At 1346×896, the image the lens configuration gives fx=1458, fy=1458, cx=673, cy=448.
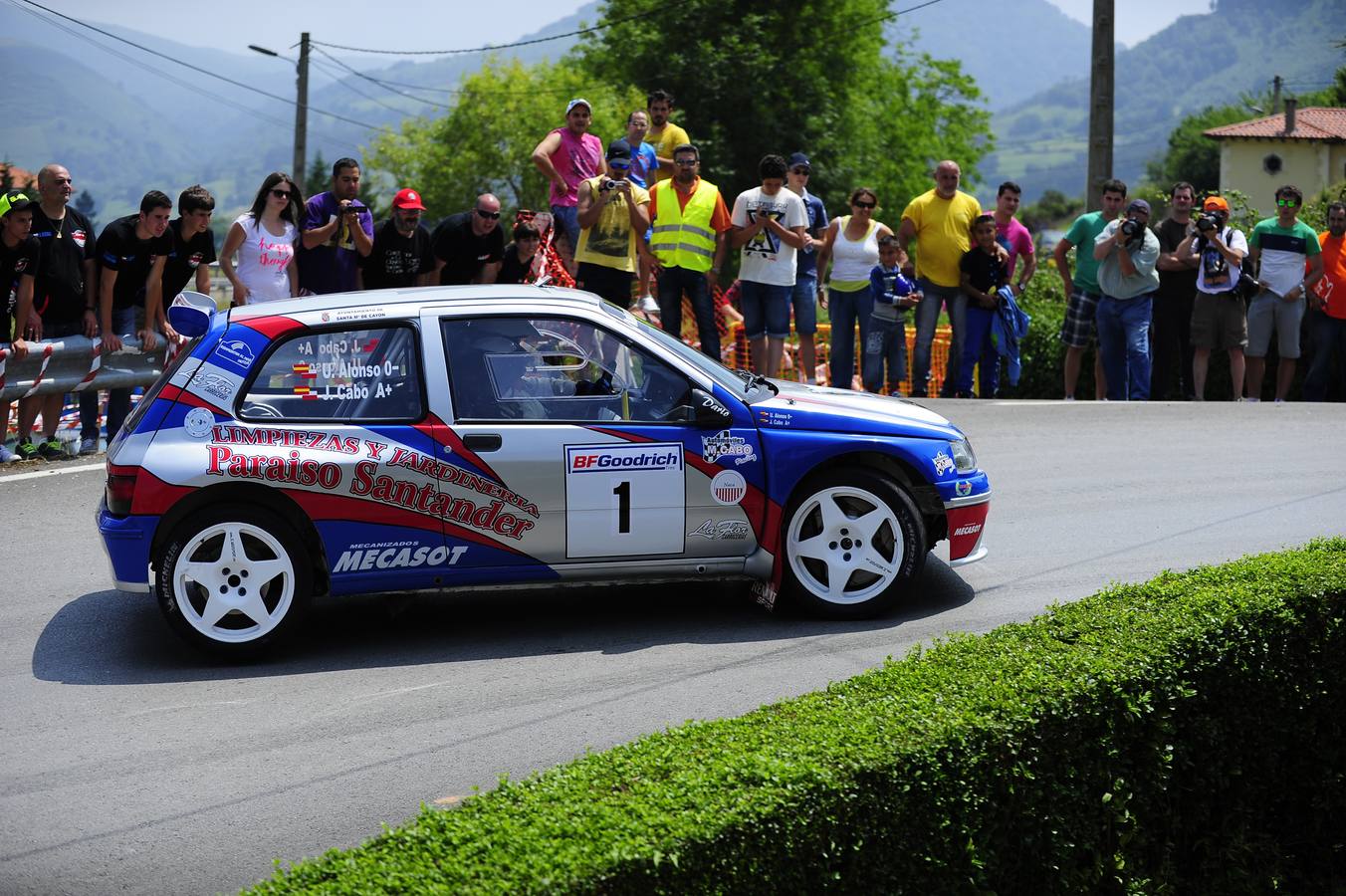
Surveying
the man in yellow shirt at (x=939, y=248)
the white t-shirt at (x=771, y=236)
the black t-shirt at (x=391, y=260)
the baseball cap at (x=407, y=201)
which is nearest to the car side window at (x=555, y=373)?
the baseball cap at (x=407, y=201)

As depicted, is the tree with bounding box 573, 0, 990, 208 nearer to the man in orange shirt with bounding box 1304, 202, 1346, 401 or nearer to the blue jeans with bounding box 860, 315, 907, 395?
the man in orange shirt with bounding box 1304, 202, 1346, 401

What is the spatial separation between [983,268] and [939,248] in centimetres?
45

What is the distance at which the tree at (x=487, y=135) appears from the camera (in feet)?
296

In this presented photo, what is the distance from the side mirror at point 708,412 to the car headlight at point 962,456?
126 cm

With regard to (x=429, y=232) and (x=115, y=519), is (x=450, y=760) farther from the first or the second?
(x=429, y=232)

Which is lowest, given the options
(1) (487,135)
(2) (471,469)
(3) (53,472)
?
(3) (53,472)

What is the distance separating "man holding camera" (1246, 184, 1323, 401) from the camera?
46.8ft

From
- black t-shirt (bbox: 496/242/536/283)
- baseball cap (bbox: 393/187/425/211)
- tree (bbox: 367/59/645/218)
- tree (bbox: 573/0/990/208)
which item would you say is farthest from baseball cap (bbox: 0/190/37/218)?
tree (bbox: 367/59/645/218)

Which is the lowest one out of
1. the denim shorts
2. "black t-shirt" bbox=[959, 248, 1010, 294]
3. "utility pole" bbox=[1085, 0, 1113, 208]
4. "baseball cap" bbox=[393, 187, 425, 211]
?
the denim shorts

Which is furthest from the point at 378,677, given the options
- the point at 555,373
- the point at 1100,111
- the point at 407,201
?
the point at 1100,111

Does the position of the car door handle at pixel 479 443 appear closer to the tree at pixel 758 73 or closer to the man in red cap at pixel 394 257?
the man in red cap at pixel 394 257

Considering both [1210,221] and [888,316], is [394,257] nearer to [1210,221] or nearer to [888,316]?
[888,316]

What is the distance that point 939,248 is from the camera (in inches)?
546

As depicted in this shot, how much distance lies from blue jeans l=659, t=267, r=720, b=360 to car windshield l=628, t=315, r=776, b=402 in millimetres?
5148
